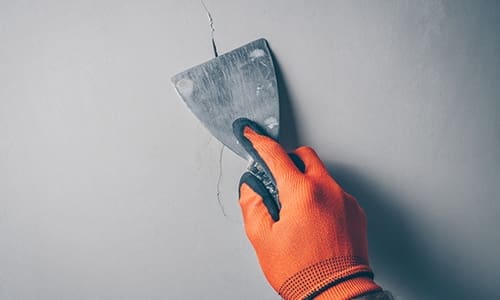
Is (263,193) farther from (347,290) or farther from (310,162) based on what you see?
(347,290)

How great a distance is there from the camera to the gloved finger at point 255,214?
745 mm

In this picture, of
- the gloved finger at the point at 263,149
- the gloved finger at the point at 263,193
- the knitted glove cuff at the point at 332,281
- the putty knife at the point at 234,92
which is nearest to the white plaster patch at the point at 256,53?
the putty knife at the point at 234,92

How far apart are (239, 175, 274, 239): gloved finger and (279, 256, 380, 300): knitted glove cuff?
105mm

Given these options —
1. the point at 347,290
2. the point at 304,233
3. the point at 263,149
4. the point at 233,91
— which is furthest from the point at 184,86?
the point at 347,290

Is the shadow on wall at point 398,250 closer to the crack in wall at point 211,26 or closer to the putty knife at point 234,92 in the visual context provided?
the putty knife at point 234,92

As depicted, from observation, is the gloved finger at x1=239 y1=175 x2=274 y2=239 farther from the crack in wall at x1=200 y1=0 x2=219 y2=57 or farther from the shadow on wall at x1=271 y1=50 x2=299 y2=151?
the crack in wall at x1=200 y1=0 x2=219 y2=57

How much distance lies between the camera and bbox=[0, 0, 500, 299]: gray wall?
31.0 inches

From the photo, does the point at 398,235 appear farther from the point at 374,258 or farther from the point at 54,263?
the point at 54,263

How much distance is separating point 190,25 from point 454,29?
636 mm

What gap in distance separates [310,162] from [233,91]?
0.23 metres

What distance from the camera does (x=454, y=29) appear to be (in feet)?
3.03

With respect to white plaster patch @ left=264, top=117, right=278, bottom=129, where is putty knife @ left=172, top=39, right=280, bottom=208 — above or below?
above

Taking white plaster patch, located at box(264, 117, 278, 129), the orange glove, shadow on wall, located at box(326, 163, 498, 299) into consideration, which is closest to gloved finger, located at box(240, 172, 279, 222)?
the orange glove

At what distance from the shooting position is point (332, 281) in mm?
683
